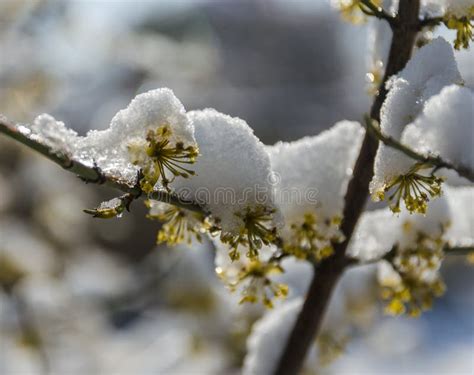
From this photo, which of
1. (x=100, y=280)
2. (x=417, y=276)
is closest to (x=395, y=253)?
(x=417, y=276)

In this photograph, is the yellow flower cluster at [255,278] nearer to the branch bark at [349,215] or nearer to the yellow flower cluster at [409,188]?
the branch bark at [349,215]

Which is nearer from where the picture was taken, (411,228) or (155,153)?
(155,153)

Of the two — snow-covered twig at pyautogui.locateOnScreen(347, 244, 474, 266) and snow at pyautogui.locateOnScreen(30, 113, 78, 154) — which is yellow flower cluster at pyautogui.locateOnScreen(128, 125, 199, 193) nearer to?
snow at pyautogui.locateOnScreen(30, 113, 78, 154)

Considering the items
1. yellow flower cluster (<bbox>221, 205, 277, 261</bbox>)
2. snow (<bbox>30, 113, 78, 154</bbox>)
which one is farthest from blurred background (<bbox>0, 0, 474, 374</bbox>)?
snow (<bbox>30, 113, 78, 154</bbox>)

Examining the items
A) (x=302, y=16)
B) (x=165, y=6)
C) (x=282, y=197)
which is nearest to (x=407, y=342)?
(x=282, y=197)

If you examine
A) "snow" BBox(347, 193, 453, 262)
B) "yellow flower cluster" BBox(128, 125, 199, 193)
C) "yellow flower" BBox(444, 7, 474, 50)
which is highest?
"yellow flower" BBox(444, 7, 474, 50)

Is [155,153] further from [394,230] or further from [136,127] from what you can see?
[394,230]

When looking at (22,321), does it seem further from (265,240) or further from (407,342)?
(407,342)
